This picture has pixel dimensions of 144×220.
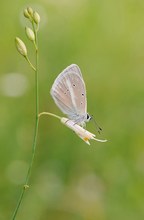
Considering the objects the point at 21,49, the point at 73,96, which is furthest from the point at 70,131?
the point at 21,49

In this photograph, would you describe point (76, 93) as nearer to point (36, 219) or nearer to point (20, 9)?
point (36, 219)

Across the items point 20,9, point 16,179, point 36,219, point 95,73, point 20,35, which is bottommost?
point 36,219

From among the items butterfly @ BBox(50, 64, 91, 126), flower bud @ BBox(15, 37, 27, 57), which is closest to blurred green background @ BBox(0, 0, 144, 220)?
butterfly @ BBox(50, 64, 91, 126)

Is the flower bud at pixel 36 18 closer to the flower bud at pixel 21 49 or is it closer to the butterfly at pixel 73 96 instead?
the flower bud at pixel 21 49

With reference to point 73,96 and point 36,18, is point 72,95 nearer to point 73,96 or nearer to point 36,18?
point 73,96

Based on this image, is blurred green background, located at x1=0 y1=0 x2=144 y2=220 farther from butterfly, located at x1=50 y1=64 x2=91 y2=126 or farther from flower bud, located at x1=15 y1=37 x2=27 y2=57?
flower bud, located at x1=15 y1=37 x2=27 y2=57

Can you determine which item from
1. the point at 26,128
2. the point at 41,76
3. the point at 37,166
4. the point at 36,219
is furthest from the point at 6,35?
the point at 36,219
